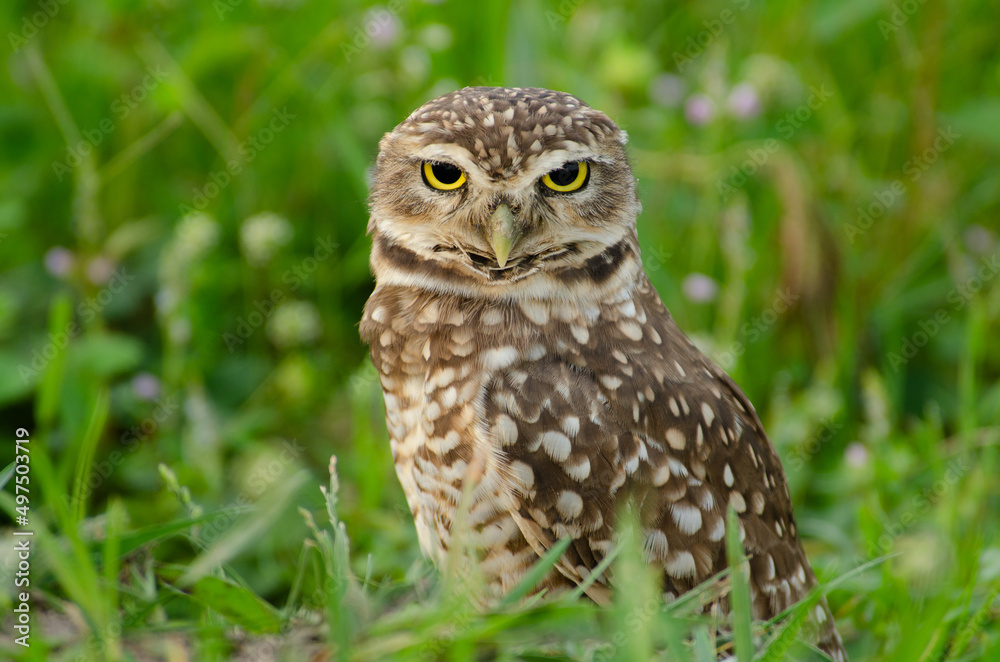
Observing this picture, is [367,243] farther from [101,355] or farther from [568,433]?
[568,433]

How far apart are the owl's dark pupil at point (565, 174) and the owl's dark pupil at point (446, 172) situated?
20 centimetres

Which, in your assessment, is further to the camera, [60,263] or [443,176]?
[60,263]

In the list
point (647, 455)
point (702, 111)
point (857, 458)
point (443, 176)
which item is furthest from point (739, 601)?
point (702, 111)

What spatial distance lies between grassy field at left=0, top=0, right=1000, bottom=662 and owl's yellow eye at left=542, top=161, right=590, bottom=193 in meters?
0.99

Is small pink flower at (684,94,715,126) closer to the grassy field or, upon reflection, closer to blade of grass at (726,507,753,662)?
the grassy field

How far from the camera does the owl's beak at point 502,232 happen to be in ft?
6.55

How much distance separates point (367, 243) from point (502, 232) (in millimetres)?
1775

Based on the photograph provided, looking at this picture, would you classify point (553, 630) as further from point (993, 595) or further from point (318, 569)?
point (993, 595)

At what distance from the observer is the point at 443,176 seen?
6.89 ft

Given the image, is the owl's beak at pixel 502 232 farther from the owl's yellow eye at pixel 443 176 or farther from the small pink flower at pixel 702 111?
the small pink flower at pixel 702 111

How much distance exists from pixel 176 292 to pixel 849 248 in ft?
8.79

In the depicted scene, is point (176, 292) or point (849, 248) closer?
point (176, 292)

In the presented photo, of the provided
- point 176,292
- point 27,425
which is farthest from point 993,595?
point 27,425

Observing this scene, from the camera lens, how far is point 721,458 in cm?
225
